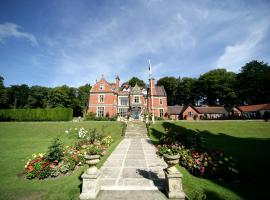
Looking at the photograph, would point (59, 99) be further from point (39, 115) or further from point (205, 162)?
point (205, 162)

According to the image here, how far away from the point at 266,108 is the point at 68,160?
64.5 meters

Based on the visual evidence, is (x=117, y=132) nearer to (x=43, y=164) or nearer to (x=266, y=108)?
(x=43, y=164)

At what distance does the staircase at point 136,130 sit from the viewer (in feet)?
69.2

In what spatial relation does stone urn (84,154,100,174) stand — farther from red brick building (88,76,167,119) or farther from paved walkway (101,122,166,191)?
red brick building (88,76,167,119)

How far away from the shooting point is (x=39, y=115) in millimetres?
35781

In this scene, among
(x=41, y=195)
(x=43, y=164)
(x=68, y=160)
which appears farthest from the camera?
(x=68, y=160)

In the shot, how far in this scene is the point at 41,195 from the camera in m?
5.59

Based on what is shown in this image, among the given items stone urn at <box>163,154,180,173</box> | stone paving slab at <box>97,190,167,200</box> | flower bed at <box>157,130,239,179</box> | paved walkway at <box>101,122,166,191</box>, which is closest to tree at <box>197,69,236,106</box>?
flower bed at <box>157,130,239,179</box>

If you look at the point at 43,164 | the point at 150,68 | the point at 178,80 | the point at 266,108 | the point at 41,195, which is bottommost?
the point at 41,195

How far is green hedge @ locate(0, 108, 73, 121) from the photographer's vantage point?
115 ft

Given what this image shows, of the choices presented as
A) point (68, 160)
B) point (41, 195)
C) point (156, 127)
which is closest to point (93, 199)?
point (41, 195)

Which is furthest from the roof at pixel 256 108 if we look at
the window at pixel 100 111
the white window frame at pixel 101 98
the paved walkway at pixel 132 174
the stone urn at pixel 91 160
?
the stone urn at pixel 91 160

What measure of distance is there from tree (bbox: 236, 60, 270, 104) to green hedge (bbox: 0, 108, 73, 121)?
217ft

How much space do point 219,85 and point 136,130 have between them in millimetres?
54332
